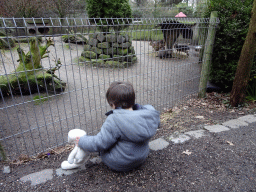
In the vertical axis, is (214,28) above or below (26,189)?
above

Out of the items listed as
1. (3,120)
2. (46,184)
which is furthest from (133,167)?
(3,120)

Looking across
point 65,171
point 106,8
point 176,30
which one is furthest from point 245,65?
point 106,8

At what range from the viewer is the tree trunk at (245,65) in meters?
3.33

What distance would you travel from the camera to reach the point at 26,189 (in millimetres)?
1824

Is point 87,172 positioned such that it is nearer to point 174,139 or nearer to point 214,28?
point 174,139

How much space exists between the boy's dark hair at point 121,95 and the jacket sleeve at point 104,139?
16 centimetres

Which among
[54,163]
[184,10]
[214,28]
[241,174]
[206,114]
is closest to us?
[241,174]

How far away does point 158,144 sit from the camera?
8.27 ft

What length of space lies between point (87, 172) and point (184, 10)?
14127 millimetres

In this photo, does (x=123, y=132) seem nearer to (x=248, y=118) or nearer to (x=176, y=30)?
(x=248, y=118)

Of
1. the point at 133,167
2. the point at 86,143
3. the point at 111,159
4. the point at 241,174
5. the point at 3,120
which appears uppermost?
the point at 86,143

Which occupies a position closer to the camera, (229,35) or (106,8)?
(229,35)

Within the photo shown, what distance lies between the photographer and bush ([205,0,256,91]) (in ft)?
13.2

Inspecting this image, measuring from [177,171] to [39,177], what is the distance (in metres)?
1.39
